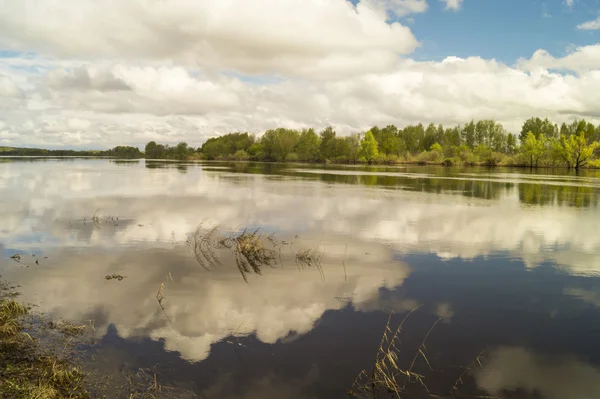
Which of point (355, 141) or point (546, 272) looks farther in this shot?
point (355, 141)

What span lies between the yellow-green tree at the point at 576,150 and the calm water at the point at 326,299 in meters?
94.1

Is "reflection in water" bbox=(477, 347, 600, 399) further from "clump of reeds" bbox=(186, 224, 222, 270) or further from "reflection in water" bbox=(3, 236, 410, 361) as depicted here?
"clump of reeds" bbox=(186, 224, 222, 270)

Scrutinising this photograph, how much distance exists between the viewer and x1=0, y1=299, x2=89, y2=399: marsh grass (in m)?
6.16

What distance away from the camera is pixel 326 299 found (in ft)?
37.3

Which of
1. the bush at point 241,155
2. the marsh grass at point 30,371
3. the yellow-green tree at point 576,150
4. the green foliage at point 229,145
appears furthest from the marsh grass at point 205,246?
the green foliage at point 229,145

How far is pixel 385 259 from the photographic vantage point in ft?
51.1

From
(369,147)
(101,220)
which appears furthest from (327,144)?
(101,220)

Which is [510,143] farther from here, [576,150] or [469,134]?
[576,150]

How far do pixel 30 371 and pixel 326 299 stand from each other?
7.09 meters

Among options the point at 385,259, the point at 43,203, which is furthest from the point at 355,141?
the point at 385,259

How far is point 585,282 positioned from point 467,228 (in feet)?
28.5

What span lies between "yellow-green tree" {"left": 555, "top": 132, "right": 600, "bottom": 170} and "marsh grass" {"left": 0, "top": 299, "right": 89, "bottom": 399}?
118279 millimetres

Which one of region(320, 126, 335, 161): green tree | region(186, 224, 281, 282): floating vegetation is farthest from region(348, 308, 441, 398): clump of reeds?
region(320, 126, 335, 161): green tree

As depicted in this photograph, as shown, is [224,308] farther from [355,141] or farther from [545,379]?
[355,141]
